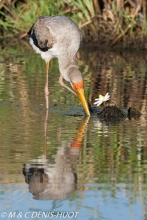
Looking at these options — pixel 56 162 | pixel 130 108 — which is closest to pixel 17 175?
pixel 56 162

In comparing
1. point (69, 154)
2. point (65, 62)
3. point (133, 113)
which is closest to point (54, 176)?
point (69, 154)

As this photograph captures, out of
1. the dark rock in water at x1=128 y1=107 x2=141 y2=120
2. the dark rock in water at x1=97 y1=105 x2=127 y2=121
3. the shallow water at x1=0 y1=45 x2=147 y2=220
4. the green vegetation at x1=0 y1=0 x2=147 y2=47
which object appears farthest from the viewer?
the green vegetation at x1=0 y1=0 x2=147 y2=47

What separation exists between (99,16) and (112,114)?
867cm

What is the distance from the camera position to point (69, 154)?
25.8 feet

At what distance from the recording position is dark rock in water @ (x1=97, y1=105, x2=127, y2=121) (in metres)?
9.99

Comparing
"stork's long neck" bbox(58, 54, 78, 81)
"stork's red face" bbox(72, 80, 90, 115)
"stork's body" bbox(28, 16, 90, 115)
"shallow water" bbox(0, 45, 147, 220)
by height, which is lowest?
"shallow water" bbox(0, 45, 147, 220)

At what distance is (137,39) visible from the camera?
734 inches

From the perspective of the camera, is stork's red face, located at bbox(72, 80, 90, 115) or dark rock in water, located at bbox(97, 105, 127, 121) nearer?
dark rock in water, located at bbox(97, 105, 127, 121)

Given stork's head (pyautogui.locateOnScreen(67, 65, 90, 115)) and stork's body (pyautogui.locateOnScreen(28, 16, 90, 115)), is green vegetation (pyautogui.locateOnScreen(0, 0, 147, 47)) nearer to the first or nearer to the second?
stork's body (pyautogui.locateOnScreen(28, 16, 90, 115))

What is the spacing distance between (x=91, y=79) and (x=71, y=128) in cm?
477

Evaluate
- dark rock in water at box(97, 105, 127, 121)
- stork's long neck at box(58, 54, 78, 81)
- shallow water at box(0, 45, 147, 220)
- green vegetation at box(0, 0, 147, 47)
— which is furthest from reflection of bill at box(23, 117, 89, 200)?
green vegetation at box(0, 0, 147, 47)

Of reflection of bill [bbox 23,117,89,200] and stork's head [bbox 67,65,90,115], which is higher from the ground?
stork's head [bbox 67,65,90,115]

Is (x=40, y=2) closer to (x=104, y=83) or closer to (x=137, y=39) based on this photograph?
(x=137, y=39)

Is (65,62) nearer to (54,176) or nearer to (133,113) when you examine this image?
(133,113)
